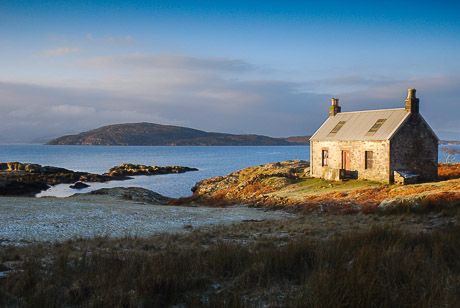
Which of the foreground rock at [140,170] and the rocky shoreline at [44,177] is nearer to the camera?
the rocky shoreline at [44,177]

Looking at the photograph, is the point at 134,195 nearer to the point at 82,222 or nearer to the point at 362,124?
the point at 82,222

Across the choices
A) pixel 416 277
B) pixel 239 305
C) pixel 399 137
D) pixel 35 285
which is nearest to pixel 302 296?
pixel 239 305

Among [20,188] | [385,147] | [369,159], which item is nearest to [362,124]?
[369,159]

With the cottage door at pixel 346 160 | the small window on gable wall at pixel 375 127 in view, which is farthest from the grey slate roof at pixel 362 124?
the cottage door at pixel 346 160

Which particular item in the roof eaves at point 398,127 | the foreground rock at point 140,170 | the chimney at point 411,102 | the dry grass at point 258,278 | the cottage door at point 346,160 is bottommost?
the foreground rock at point 140,170

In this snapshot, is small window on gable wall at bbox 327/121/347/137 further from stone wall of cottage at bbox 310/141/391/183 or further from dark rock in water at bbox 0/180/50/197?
dark rock in water at bbox 0/180/50/197

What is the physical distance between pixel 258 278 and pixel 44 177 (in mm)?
65411

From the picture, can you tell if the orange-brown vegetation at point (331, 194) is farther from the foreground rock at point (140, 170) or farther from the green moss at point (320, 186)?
the foreground rock at point (140, 170)

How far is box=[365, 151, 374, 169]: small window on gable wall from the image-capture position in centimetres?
3350

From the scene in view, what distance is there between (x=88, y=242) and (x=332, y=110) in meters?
33.5

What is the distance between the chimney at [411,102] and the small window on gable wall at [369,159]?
4.76 m

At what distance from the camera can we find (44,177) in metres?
65.1

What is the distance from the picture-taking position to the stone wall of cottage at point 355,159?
32.5 metres

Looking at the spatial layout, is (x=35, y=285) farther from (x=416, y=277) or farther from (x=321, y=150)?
(x=321, y=150)
